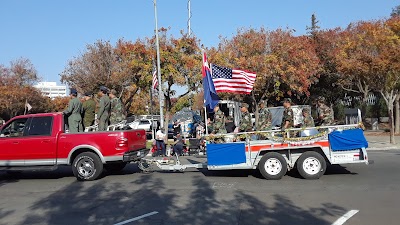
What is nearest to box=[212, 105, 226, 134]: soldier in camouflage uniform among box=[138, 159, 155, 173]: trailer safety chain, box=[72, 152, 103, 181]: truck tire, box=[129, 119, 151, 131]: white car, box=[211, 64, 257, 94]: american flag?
box=[211, 64, 257, 94]: american flag

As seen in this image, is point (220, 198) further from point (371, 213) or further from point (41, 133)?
point (41, 133)

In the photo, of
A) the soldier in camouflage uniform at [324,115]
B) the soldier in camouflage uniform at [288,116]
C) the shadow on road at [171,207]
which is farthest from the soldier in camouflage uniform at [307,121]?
the shadow on road at [171,207]

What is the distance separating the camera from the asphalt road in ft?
21.9

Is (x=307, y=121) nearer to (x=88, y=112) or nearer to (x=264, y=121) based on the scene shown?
(x=264, y=121)

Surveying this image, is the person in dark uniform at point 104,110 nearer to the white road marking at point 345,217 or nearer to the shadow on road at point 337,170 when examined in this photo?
the shadow on road at point 337,170

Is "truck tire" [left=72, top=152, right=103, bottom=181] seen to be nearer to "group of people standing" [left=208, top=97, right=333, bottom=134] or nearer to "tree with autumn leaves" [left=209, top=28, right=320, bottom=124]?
"group of people standing" [left=208, top=97, right=333, bottom=134]

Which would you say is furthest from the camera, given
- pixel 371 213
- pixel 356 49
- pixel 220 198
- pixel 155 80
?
pixel 356 49

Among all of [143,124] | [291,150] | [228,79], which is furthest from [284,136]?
[143,124]

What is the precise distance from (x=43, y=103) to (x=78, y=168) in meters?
44.3

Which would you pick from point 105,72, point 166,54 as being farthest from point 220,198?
point 105,72

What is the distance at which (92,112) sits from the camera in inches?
472

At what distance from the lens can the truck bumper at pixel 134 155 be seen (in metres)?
10.4

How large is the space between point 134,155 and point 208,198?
3.47 metres

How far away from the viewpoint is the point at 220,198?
26.3ft
